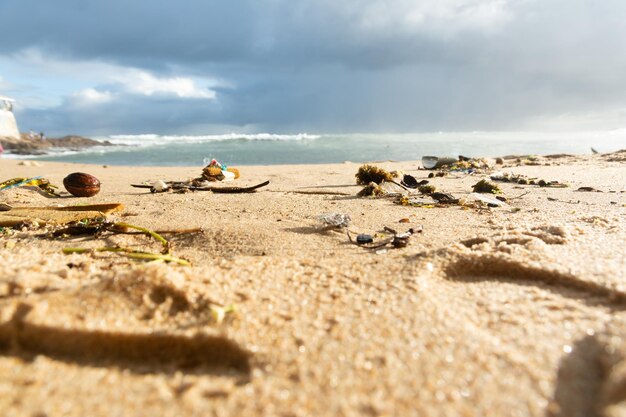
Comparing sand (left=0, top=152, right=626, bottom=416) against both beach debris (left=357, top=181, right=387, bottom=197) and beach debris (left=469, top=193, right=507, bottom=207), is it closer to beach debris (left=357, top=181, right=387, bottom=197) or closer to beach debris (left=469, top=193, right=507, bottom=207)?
beach debris (left=469, top=193, right=507, bottom=207)

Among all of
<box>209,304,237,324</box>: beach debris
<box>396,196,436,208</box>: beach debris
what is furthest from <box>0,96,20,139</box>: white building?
<box>209,304,237,324</box>: beach debris

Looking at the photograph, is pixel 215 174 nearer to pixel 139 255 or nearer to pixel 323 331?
pixel 139 255

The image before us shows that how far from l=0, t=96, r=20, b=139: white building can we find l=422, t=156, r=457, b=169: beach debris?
29.9 metres

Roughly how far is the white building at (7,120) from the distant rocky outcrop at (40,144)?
27.8 inches

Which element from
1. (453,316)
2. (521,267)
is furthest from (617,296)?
(453,316)

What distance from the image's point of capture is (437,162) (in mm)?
6633

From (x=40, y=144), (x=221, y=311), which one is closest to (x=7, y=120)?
(x=40, y=144)

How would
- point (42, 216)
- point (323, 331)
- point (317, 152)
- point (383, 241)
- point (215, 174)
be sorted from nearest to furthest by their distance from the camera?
point (323, 331), point (383, 241), point (42, 216), point (215, 174), point (317, 152)

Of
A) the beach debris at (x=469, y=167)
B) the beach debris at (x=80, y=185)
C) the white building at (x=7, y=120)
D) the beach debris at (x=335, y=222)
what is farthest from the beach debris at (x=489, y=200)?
the white building at (x=7, y=120)

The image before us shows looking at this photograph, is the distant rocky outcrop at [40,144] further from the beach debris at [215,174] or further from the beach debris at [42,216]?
the beach debris at [42,216]

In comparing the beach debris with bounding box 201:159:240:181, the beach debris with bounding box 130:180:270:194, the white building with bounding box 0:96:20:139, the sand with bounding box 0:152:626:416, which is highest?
the white building with bounding box 0:96:20:139

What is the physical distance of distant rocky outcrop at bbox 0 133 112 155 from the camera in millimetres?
22141

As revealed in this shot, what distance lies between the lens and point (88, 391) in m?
0.83

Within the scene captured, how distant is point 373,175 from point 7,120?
107ft
